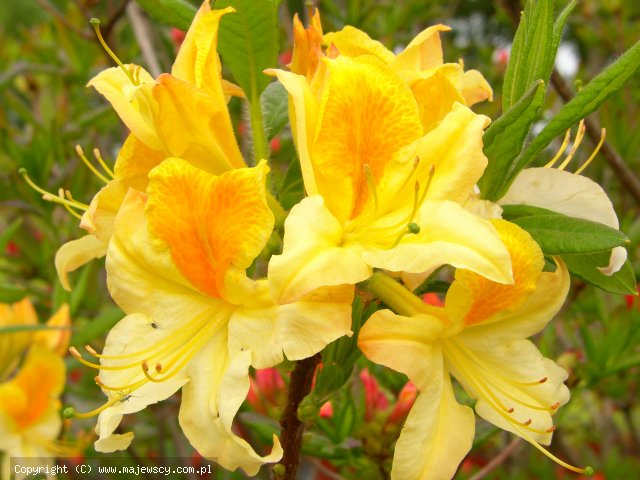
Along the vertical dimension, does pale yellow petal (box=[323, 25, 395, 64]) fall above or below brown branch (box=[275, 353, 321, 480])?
above

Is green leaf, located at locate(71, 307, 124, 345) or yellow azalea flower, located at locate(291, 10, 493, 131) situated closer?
yellow azalea flower, located at locate(291, 10, 493, 131)

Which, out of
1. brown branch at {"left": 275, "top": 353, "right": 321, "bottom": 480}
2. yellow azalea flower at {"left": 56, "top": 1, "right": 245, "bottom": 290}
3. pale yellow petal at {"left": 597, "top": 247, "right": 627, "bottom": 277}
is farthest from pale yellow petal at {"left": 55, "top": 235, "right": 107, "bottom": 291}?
pale yellow petal at {"left": 597, "top": 247, "right": 627, "bottom": 277}

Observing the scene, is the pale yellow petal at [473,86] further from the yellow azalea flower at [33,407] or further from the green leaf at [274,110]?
the yellow azalea flower at [33,407]

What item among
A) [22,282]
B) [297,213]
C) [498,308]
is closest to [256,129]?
[297,213]

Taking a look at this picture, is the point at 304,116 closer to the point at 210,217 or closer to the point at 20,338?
the point at 210,217

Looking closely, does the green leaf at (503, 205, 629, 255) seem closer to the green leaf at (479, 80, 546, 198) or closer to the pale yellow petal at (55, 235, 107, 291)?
the green leaf at (479, 80, 546, 198)

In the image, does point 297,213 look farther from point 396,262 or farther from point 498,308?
point 498,308
